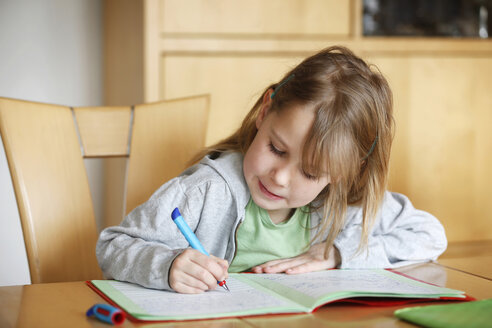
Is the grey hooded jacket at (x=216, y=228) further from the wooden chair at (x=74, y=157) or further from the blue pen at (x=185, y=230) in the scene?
the wooden chair at (x=74, y=157)

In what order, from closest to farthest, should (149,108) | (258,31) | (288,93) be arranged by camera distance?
1. (288,93)
2. (149,108)
3. (258,31)

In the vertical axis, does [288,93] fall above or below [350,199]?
above

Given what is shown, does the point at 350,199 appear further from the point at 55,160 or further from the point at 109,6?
the point at 109,6

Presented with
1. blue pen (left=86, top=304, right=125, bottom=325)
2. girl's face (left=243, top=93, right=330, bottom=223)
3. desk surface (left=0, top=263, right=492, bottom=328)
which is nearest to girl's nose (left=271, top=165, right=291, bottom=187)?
girl's face (left=243, top=93, right=330, bottom=223)

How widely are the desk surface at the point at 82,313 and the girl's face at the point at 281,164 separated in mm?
254

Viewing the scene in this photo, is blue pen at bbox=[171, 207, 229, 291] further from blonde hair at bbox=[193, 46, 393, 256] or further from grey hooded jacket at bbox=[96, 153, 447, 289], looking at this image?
blonde hair at bbox=[193, 46, 393, 256]

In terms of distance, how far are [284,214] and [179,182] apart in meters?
0.23

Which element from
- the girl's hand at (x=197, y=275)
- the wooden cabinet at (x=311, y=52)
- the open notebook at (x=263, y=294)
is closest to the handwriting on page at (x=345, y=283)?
the open notebook at (x=263, y=294)

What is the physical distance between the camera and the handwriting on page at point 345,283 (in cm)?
76

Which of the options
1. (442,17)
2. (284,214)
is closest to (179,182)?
(284,214)

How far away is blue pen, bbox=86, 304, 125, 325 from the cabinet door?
1.55 m

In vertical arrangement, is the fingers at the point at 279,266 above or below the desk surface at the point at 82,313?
below

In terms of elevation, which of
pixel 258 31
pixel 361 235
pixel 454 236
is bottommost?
pixel 454 236

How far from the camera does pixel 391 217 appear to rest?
1099mm
